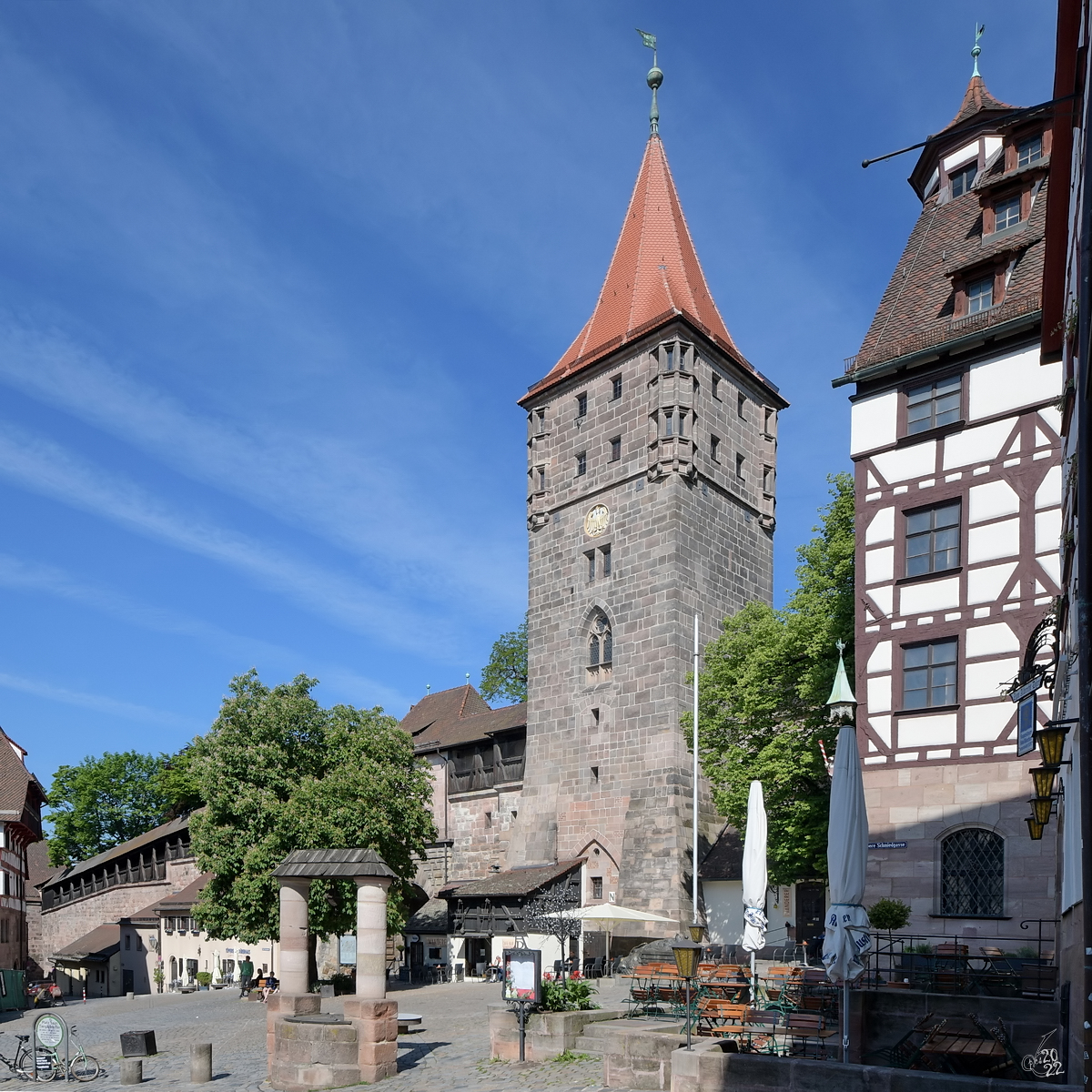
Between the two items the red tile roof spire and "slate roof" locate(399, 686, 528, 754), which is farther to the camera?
"slate roof" locate(399, 686, 528, 754)

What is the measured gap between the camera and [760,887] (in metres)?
20.1

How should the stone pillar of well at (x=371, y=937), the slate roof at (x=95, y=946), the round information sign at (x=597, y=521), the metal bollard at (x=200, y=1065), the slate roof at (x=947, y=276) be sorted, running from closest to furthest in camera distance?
the stone pillar of well at (x=371, y=937) < the metal bollard at (x=200, y=1065) < the slate roof at (x=947, y=276) < the round information sign at (x=597, y=521) < the slate roof at (x=95, y=946)

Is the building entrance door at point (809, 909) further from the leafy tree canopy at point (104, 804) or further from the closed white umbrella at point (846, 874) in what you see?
the leafy tree canopy at point (104, 804)

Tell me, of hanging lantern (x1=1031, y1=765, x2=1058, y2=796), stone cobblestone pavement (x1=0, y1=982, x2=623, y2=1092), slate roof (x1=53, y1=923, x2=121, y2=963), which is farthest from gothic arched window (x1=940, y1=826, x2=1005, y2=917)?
slate roof (x1=53, y1=923, x2=121, y2=963)

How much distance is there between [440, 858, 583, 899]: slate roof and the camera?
3622 cm

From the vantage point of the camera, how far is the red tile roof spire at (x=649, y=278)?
41875mm

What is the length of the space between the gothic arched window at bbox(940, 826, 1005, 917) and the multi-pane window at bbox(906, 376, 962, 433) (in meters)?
7.19

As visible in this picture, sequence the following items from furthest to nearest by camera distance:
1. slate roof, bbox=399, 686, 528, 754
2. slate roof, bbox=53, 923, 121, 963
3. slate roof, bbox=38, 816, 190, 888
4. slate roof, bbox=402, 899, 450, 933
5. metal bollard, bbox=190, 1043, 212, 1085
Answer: slate roof, bbox=38, 816, 190, 888, slate roof, bbox=53, 923, 121, 963, slate roof, bbox=399, 686, 528, 754, slate roof, bbox=402, 899, 450, 933, metal bollard, bbox=190, 1043, 212, 1085

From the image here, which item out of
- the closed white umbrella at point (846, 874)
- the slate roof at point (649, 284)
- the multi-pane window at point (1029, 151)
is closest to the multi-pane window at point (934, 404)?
the multi-pane window at point (1029, 151)

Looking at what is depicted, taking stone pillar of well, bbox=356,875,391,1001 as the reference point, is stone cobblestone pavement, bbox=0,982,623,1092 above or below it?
below

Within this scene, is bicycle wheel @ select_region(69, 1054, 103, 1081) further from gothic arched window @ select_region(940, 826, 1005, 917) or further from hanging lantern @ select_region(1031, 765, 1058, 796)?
hanging lantern @ select_region(1031, 765, 1058, 796)

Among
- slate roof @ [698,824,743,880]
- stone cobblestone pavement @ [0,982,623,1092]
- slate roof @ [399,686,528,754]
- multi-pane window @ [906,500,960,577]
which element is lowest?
stone cobblestone pavement @ [0,982,623,1092]

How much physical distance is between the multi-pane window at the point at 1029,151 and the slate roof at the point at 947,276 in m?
0.22

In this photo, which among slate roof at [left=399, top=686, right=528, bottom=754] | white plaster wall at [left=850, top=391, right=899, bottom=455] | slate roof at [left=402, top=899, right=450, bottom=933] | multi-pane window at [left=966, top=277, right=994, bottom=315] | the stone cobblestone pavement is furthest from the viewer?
slate roof at [left=399, top=686, right=528, bottom=754]
